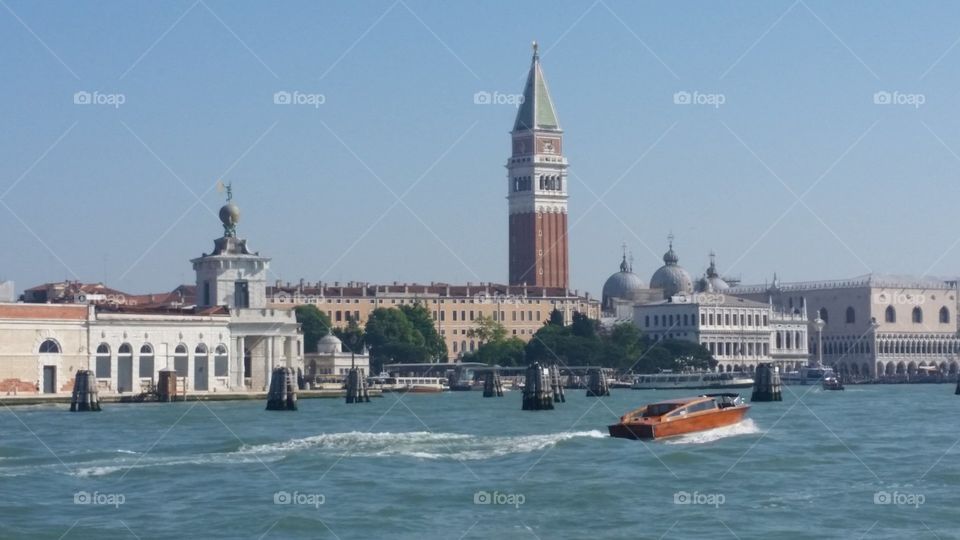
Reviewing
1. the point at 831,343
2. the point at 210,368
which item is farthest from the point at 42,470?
the point at 831,343

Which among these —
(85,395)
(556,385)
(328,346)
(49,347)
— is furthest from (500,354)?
(85,395)

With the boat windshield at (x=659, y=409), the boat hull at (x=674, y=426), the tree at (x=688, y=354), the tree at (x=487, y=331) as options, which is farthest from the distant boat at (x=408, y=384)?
the boat windshield at (x=659, y=409)

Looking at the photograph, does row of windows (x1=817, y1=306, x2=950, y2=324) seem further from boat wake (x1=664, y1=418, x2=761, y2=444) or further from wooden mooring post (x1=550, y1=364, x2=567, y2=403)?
boat wake (x1=664, y1=418, x2=761, y2=444)

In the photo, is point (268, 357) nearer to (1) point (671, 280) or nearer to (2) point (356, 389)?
(2) point (356, 389)

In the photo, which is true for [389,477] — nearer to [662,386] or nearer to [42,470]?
[42,470]

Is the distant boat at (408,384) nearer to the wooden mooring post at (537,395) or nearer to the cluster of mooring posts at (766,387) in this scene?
the cluster of mooring posts at (766,387)

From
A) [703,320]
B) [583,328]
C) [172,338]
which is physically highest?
[703,320]

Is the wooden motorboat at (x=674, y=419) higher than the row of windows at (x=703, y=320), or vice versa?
the row of windows at (x=703, y=320)
